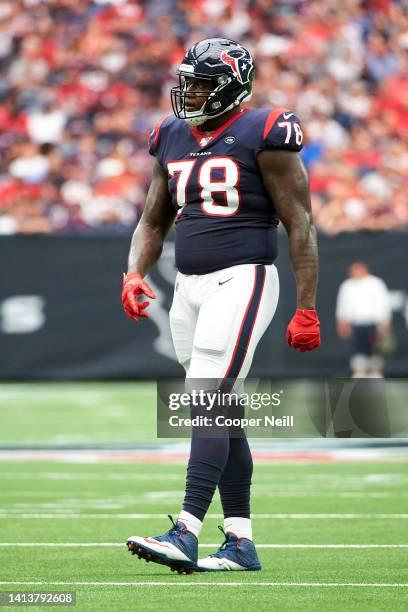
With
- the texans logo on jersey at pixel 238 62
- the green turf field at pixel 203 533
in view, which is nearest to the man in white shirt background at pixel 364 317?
the green turf field at pixel 203 533

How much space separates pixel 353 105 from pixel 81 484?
11203 millimetres

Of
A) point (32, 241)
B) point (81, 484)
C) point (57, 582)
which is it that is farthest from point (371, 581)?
point (32, 241)

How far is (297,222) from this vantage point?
192 inches

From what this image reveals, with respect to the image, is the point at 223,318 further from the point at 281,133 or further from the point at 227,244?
the point at 281,133

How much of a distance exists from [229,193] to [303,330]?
1.94 ft

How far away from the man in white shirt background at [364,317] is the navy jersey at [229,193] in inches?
406

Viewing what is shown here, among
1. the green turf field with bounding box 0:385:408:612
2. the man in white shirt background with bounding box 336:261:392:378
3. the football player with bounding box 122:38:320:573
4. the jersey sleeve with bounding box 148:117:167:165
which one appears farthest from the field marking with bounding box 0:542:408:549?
the man in white shirt background with bounding box 336:261:392:378

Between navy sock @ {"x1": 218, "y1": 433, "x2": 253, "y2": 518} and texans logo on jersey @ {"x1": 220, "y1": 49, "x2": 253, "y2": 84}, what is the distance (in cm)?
140

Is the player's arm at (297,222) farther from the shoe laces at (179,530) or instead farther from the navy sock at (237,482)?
the shoe laces at (179,530)

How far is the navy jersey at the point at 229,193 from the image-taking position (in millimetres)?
4906

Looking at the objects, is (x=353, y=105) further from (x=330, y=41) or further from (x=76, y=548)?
(x=76, y=548)

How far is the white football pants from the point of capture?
15.8 ft

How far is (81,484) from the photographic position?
8.41 m

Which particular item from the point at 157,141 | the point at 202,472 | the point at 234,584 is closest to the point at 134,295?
the point at 157,141
